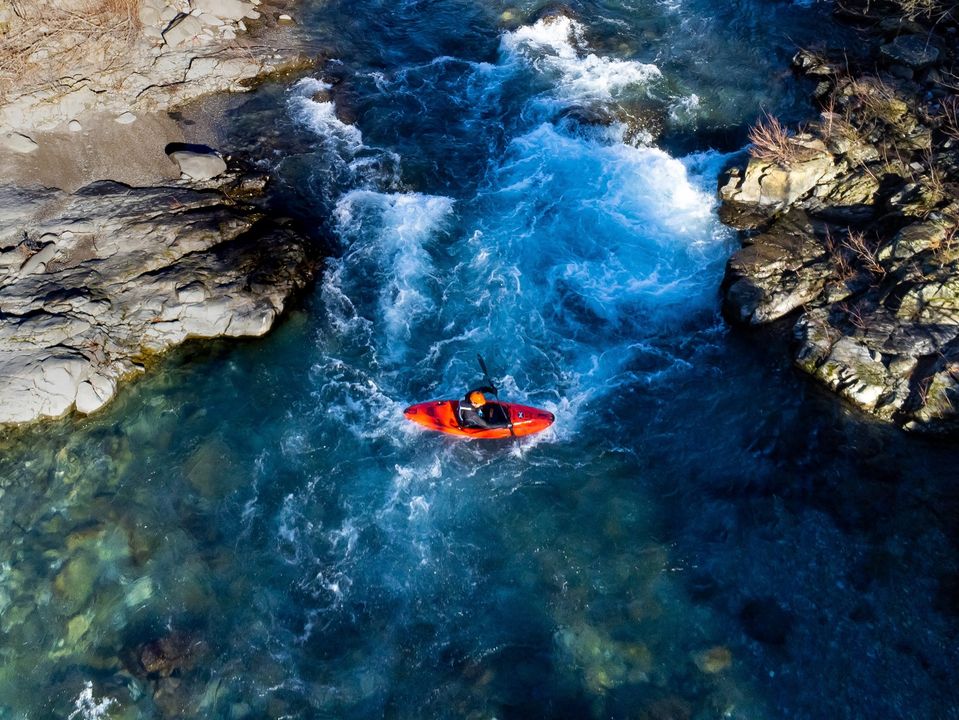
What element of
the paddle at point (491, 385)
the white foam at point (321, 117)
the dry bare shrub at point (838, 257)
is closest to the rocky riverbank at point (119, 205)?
the white foam at point (321, 117)

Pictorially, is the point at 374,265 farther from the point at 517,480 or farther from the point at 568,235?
the point at 517,480

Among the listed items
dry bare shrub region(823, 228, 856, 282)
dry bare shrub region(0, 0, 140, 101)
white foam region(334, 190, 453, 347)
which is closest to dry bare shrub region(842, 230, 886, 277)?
dry bare shrub region(823, 228, 856, 282)

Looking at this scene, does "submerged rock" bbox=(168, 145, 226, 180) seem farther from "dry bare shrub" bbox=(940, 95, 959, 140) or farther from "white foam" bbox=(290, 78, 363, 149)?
"dry bare shrub" bbox=(940, 95, 959, 140)

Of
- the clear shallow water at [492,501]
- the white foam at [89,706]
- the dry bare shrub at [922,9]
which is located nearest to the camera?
the clear shallow water at [492,501]

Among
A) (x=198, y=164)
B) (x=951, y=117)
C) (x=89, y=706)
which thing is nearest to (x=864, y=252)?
(x=951, y=117)

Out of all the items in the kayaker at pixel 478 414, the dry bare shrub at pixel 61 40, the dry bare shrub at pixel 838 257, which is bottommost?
the kayaker at pixel 478 414

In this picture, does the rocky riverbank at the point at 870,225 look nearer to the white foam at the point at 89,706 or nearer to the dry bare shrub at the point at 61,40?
the white foam at the point at 89,706

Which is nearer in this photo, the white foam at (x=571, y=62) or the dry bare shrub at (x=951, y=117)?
the dry bare shrub at (x=951, y=117)
